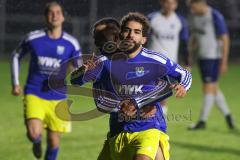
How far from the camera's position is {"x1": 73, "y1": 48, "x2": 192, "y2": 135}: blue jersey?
620cm

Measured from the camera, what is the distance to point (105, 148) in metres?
6.22

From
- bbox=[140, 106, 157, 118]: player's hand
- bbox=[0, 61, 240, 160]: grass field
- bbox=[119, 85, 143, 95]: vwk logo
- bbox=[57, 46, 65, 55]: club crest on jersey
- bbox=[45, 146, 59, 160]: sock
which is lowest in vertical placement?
bbox=[0, 61, 240, 160]: grass field

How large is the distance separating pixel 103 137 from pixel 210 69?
2.27 metres

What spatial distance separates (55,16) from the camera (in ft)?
27.8

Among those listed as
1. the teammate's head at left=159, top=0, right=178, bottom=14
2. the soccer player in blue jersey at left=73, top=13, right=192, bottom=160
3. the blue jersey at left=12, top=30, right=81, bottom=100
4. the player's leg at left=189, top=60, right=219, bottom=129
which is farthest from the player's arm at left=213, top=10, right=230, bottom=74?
the soccer player in blue jersey at left=73, top=13, right=192, bottom=160

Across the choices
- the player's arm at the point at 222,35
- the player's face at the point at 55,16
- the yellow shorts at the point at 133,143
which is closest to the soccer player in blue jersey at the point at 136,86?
the yellow shorts at the point at 133,143

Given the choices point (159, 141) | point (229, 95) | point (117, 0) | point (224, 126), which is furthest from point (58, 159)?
point (229, 95)

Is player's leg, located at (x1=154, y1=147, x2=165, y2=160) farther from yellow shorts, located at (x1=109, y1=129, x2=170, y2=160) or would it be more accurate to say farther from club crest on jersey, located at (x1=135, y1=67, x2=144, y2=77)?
club crest on jersey, located at (x1=135, y1=67, x2=144, y2=77)

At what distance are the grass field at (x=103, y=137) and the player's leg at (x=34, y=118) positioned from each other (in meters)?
0.78

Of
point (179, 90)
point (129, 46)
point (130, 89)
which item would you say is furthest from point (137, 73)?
point (179, 90)

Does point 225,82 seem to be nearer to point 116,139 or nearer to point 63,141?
point 63,141

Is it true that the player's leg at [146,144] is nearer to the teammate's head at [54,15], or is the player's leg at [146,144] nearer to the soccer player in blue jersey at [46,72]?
the soccer player in blue jersey at [46,72]

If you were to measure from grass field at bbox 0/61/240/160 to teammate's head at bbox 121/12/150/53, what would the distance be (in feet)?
10.5

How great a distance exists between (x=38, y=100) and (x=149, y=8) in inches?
130
